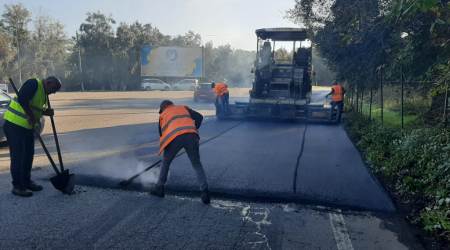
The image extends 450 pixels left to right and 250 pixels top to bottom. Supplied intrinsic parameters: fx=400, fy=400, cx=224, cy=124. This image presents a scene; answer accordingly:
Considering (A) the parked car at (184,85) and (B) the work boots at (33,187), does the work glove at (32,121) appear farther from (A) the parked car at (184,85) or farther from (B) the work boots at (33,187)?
(A) the parked car at (184,85)

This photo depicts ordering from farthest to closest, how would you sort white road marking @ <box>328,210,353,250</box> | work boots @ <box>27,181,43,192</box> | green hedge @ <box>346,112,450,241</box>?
work boots @ <box>27,181,43,192</box>, green hedge @ <box>346,112,450,241</box>, white road marking @ <box>328,210,353,250</box>

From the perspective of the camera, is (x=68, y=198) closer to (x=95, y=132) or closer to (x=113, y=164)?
(x=113, y=164)

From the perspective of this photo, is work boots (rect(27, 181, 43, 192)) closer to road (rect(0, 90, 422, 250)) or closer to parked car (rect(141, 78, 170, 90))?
road (rect(0, 90, 422, 250))

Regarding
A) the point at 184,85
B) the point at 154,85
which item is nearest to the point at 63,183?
the point at 184,85

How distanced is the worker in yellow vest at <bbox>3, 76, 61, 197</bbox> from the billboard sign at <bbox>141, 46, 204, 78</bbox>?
151ft

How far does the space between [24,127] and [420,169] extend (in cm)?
576

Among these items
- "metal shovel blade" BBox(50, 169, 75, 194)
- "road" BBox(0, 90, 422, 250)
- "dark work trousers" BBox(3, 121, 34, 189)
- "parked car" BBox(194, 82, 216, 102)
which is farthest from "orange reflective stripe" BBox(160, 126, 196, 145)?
"parked car" BBox(194, 82, 216, 102)

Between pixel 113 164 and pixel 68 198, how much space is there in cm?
200

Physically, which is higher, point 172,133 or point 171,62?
point 171,62

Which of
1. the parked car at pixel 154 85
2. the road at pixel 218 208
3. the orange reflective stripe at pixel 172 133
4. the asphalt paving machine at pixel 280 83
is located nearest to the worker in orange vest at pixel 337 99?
the asphalt paving machine at pixel 280 83

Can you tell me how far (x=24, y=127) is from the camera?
507 centimetres

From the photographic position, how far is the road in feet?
12.7

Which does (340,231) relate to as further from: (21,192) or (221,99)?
(221,99)

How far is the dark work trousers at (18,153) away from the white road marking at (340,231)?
3822 millimetres
